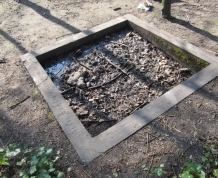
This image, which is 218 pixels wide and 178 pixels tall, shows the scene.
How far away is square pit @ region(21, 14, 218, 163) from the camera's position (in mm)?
2672

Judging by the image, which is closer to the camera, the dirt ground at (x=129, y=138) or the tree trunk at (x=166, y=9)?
the dirt ground at (x=129, y=138)

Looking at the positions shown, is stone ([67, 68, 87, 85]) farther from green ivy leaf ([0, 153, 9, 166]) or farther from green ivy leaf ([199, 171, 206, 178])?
green ivy leaf ([199, 171, 206, 178])

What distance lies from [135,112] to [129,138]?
0.38 metres

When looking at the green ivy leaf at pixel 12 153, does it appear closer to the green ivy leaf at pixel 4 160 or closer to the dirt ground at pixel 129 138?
the green ivy leaf at pixel 4 160

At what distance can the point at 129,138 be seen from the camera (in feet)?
8.81

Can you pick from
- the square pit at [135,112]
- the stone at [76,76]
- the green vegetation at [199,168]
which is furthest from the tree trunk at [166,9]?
the green vegetation at [199,168]

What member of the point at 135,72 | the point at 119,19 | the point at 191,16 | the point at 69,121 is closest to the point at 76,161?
the point at 69,121

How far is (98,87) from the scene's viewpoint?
3705 mm

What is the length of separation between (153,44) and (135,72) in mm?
854

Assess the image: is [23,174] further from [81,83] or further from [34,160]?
[81,83]

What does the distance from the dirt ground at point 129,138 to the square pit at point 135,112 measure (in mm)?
94

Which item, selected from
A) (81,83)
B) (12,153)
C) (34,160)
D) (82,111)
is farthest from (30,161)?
(81,83)

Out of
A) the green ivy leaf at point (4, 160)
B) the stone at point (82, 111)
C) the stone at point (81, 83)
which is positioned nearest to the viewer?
the green ivy leaf at point (4, 160)

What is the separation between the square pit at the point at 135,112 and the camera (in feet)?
8.77
